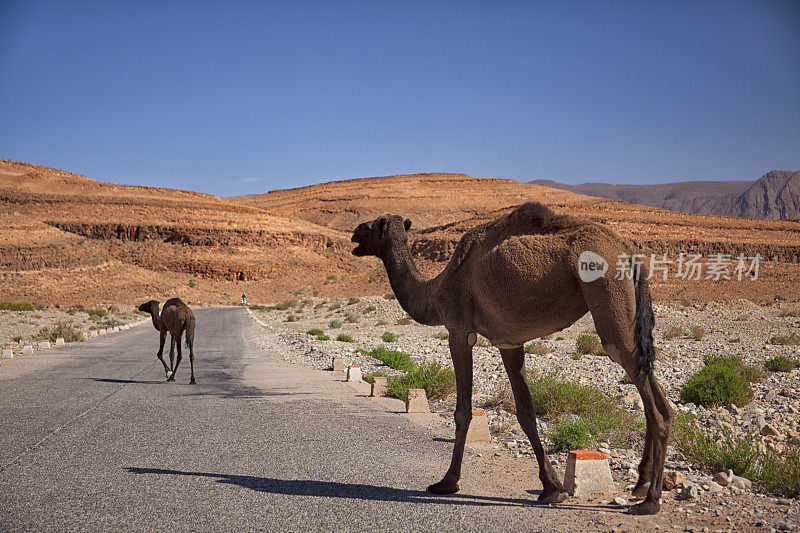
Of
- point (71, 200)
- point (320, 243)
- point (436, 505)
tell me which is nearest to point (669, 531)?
point (436, 505)

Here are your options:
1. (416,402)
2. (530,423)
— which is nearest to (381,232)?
(530,423)

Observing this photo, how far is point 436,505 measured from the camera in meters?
5.48

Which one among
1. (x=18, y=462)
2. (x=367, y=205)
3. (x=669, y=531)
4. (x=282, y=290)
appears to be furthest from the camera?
(x=367, y=205)

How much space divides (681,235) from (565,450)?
7554 centimetres

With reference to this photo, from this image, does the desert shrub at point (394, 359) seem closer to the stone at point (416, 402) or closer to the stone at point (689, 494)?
the stone at point (416, 402)

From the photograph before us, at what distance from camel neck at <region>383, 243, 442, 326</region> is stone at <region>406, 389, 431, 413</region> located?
4210 mm

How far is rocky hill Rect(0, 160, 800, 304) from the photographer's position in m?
71.3

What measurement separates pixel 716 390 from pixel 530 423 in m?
7.54

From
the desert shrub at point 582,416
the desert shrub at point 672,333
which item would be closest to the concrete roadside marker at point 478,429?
the desert shrub at point 582,416

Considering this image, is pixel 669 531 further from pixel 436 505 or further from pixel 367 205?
pixel 367 205

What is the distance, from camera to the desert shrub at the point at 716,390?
11594mm

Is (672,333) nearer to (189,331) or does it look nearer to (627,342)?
(189,331)

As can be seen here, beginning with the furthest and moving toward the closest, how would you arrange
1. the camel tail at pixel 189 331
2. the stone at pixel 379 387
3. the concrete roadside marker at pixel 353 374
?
the camel tail at pixel 189 331
the concrete roadside marker at pixel 353 374
the stone at pixel 379 387

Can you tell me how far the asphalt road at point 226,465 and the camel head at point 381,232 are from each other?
92.7 inches
